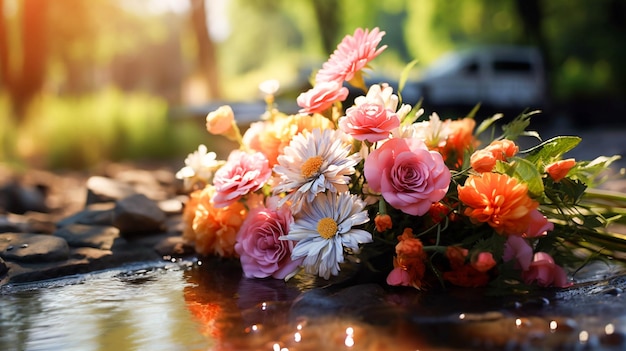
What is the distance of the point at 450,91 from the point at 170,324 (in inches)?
651

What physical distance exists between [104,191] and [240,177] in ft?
6.05

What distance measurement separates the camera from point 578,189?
272cm

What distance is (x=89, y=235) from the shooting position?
3680 millimetres

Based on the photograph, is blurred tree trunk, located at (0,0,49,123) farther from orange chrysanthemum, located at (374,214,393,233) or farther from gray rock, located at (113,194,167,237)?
orange chrysanthemum, located at (374,214,393,233)

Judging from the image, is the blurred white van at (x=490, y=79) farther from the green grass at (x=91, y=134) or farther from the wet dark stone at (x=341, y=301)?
the wet dark stone at (x=341, y=301)

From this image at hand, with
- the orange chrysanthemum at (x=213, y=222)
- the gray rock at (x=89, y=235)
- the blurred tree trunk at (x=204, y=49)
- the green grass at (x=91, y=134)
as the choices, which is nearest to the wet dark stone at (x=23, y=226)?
the gray rock at (x=89, y=235)

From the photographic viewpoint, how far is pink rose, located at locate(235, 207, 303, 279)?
2.83 metres

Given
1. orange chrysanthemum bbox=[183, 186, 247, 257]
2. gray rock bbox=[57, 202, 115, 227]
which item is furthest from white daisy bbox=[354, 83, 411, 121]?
gray rock bbox=[57, 202, 115, 227]

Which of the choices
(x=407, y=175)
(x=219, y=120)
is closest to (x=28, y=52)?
(x=219, y=120)

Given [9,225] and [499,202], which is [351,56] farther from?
[9,225]

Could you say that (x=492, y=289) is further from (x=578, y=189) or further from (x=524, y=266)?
(x=578, y=189)

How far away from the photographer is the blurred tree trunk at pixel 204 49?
23656mm

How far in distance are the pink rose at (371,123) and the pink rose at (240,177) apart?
0.45 m

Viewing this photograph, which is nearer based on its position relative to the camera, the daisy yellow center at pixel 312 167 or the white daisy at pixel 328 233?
the white daisy at pixel 328 233
